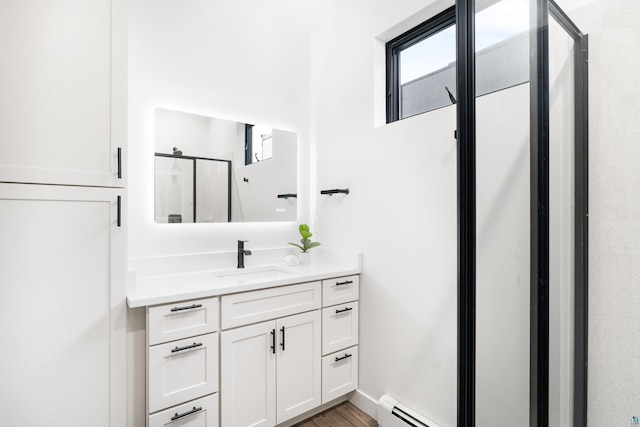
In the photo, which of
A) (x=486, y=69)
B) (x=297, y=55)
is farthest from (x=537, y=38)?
(x=297, y=55)

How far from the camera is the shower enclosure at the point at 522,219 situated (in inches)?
32.3

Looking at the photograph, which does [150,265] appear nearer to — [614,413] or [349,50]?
[349,50]

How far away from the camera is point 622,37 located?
78 cm

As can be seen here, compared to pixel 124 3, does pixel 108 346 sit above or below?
below

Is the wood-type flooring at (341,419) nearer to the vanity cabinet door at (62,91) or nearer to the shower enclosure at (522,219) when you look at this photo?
the shower enclosure at (522,219)

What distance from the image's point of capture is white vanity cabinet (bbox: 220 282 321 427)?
1.56 m

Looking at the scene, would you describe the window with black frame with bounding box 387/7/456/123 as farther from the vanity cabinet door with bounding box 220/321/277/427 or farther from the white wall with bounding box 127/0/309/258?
the vanity cabinet door with bounding box 220/321/277/427

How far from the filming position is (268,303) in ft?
5.57

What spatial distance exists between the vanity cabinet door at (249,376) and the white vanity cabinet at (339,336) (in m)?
0.37

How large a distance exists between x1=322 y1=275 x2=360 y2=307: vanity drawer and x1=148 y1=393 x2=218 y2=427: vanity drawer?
80 cm

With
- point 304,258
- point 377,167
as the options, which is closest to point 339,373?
point 304,258

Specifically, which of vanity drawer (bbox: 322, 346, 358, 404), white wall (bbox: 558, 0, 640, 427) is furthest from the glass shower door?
vanity drawer (bbox: 322, 346, 358, 404)

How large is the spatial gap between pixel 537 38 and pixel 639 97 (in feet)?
0.95

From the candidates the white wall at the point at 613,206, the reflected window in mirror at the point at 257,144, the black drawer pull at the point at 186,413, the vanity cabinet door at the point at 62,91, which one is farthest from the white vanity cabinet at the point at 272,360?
the white wall at the point at 613,206
